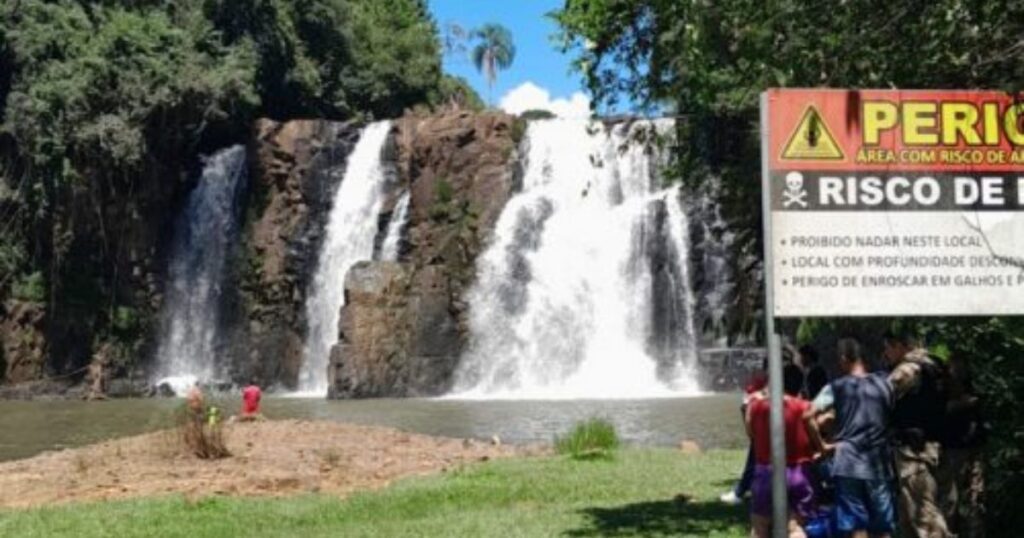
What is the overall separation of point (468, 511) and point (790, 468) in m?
4.42

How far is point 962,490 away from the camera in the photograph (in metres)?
7.45

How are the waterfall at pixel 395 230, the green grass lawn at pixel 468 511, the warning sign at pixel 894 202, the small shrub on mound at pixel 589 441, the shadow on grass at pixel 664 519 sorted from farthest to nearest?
the waterfall at pixel 395 230, the small shrub on mound at pixel 589 441, the green grass lawn at pixel 468 511, the shadow on grass at pixel 664 519, the warning sign at pixel 894 202

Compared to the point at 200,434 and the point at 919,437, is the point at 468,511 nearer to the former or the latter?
the point at 919,437

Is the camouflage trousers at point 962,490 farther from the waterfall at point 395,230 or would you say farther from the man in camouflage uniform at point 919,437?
the waterfall at point 395,230

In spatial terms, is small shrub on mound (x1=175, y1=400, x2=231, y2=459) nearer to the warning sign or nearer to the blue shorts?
the blue shorts

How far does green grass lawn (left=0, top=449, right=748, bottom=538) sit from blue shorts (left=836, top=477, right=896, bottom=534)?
1871 mm

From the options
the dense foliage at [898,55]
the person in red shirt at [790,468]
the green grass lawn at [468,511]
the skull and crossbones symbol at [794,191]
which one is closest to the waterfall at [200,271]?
the green grass lawn at [468,511]

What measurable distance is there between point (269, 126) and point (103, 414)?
16.3 m

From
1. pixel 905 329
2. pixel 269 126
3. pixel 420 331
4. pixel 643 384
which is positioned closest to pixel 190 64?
pixel 269 126

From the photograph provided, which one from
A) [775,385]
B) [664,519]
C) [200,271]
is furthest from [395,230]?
[775,385]

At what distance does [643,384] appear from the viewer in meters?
37.0

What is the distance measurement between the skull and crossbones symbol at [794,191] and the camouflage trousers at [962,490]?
7.51ft

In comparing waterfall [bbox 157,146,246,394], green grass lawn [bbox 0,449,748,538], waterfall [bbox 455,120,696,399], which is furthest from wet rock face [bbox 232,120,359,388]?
green grass lawn [bbox 0,449,748,538]

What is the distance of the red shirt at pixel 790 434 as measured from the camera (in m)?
7.23
